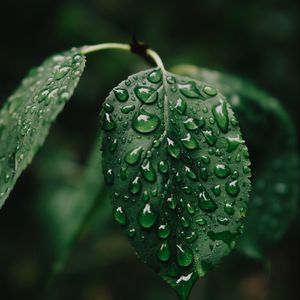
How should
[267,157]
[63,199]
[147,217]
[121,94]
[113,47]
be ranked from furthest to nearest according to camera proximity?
[63,199], [267,157], [113,47], [121,94], [147,217]

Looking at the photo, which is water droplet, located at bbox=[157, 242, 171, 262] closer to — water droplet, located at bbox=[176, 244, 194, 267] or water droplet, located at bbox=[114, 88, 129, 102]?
water droplet, located at bbox=[176, 244, 194, 267]

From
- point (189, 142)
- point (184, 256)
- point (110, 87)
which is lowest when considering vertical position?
point (110, 87)

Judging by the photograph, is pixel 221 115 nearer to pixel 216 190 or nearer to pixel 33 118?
pixel 216 190

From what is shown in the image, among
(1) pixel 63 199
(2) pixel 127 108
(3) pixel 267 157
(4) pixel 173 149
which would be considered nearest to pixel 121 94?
(2) pixel 127 108

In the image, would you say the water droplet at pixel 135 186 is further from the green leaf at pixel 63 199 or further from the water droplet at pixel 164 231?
the green leaf at pixel 63 199

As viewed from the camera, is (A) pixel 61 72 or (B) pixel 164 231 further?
(A) pixel 61 72

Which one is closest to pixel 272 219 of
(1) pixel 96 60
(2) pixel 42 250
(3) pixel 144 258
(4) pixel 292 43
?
(3) pixel 144 258

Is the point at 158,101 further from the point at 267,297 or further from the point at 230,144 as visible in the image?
the point at 267,297
